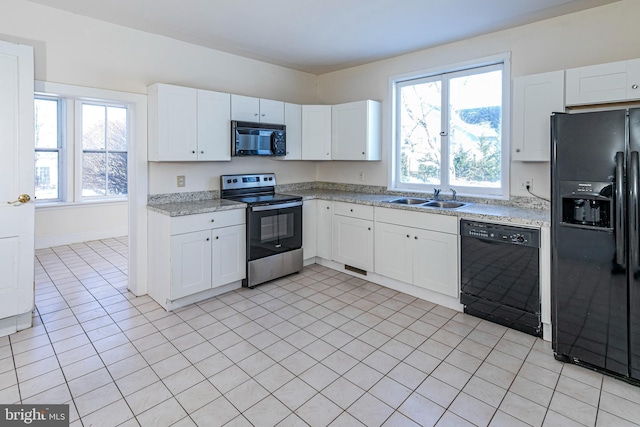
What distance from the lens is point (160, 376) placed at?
222cm

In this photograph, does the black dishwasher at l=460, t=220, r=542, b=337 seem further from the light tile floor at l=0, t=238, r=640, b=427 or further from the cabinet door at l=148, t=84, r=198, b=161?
the cabinet door at l=148, t=84, r=198, b=161

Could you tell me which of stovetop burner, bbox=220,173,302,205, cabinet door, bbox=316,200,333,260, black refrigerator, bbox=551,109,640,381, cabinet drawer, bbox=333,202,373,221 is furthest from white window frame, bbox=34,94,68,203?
black refrigerator, bbox=551,109,640,381

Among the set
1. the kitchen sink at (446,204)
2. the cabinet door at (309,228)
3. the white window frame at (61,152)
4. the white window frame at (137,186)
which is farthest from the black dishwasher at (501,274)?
the white window frame at (61,152)

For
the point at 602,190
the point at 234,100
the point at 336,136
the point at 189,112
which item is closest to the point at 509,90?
the point at 602,190

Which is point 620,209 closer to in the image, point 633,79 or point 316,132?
point 633,79

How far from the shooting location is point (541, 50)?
311 cm

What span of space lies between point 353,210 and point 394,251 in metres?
0.67

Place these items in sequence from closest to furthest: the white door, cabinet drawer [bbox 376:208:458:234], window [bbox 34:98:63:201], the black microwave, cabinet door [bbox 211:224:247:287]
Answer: the white door
cabinet drawer [bbox 376:208:458:234]
cabinet door [bbox 211:224:247:287]
the black microwave
window [bbox 34:98:63:201]

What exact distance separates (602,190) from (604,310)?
2.40ft

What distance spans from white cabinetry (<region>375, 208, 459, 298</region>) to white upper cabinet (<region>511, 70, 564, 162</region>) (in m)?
0.82

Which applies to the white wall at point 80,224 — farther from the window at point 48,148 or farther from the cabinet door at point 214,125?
the cabinet door at point 214,125

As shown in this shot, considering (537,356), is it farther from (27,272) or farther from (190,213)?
(27,272)

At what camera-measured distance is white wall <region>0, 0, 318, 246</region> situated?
284 cm

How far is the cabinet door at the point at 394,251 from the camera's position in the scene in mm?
3467
